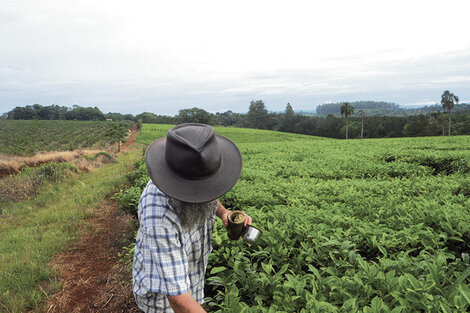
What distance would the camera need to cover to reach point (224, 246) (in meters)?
2.32

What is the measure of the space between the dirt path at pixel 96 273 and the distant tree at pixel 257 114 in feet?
295

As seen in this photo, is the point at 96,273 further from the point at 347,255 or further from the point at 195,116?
the point at 195,116

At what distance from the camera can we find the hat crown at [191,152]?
4.34ft

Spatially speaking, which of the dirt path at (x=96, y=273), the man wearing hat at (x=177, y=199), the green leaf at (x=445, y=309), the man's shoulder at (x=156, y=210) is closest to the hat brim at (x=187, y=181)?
the man wearing hat at (x=177, y=199)

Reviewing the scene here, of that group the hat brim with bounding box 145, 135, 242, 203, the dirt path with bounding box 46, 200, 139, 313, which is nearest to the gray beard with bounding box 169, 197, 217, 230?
the hat brim with bounding box 145, 135, 242, 203

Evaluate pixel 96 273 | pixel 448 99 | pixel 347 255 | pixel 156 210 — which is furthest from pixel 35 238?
pixel 448 99

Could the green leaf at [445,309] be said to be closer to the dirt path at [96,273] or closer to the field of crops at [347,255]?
the field of crops at [347,255]

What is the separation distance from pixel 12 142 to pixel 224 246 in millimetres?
48190

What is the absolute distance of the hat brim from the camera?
1330 millimetres

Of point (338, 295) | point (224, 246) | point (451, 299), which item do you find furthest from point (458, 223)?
point (224, 246)

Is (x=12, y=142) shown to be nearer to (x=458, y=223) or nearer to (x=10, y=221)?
(x=10, y=221)

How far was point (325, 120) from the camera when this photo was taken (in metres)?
68.1

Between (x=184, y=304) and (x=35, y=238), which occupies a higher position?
(x=184, y=304)

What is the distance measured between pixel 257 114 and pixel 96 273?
9390cm
